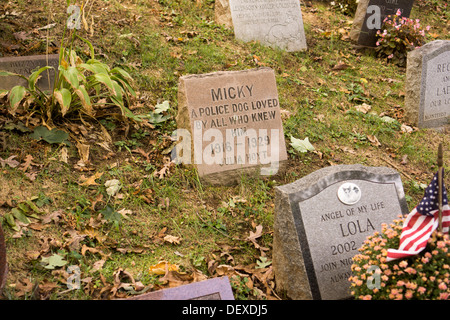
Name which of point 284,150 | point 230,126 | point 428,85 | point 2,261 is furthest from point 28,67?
point 428,85

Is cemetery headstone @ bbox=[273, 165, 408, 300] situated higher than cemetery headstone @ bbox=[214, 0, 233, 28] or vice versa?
cemetery headstone @ bbox=[214, 0, 233, 28]

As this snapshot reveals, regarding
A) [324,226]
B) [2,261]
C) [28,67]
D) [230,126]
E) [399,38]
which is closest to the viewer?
[2,261]

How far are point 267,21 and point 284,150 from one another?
9.71 ft

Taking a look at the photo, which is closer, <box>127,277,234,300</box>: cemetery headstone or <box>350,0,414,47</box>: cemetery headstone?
<box>127,277,234,300</box>: cemetery headstone

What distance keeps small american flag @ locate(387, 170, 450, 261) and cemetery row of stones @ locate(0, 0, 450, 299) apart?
596 millimetres

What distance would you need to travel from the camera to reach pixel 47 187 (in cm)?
373

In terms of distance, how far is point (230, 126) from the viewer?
13.8 ft

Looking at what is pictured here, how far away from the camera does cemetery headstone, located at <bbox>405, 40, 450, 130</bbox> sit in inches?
215

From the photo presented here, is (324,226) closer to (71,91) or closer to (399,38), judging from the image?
(71,91)

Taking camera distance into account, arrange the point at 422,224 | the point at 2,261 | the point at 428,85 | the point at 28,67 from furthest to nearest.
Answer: the point at 428,85, the point at 28,67, the point at 422,224, the point at 2,261

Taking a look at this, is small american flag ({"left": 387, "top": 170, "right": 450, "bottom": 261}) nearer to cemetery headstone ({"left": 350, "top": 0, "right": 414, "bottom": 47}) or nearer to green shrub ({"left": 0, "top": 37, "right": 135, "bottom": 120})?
green shrub ({"left": 0, "top": 37, "right": 135, "bottom": 120})

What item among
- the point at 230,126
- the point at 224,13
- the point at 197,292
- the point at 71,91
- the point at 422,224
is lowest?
the point at 197,292

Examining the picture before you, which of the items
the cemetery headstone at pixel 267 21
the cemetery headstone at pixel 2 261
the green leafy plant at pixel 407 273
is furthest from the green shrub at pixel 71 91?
the green leafy plant at pixel 407 273

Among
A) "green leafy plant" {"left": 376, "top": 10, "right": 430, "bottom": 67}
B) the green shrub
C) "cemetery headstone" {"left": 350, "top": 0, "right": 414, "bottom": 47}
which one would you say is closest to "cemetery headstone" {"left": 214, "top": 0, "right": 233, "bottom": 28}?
"cemetery headstone" {"left": 350, "top": 0, "right": 414, "bottom": 47}
